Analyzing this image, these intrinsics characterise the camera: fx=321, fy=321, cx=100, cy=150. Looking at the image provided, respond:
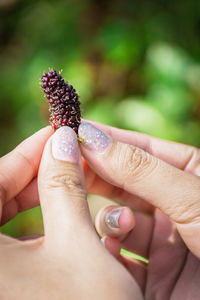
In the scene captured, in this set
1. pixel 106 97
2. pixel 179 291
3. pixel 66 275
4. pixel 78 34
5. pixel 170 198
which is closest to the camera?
pixel 66 275

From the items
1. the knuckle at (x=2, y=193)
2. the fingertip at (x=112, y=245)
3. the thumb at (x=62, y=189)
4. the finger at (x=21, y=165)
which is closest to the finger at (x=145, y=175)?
the thumb at (x=62, y=189)

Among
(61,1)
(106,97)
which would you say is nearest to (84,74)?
(106,97)

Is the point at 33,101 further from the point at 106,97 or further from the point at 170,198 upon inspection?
the point at 170,198

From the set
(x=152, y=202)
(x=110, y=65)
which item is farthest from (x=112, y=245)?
(x=110, y=65)

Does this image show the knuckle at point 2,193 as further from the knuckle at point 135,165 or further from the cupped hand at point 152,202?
the knuckle at point 135,165

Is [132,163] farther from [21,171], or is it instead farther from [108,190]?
[108,190]
